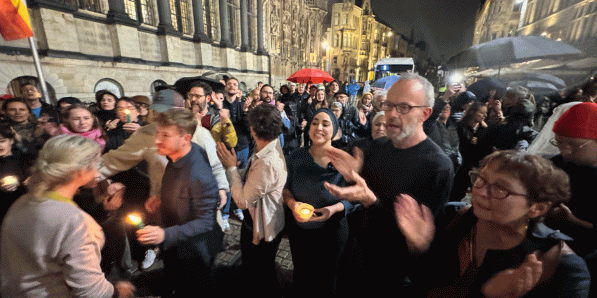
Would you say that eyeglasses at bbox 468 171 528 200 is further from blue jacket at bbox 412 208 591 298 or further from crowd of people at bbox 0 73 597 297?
blue jacket at bbox 412 208 591 298

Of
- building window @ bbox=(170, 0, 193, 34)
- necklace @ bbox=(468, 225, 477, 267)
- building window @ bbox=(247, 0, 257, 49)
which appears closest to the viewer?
necklace @ bbox=(468, 225, 477, 267)

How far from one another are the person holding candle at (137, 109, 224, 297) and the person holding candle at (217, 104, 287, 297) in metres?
0.26

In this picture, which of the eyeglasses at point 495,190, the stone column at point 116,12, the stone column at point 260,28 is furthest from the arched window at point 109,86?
the stone column at point 260,28

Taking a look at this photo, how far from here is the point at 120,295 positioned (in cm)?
164

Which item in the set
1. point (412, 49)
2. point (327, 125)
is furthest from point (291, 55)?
point (412, 49)

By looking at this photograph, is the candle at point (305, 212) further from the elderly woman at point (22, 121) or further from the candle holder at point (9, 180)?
the elderly woman at point (22, 121)

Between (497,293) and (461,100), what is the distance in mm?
4794

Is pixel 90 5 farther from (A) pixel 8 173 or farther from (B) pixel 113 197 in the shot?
(B) pixel 113 197

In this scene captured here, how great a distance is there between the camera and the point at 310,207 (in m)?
2.05

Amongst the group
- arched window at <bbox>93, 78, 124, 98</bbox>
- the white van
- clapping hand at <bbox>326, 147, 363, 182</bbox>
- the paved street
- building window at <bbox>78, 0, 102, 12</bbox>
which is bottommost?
the paved street

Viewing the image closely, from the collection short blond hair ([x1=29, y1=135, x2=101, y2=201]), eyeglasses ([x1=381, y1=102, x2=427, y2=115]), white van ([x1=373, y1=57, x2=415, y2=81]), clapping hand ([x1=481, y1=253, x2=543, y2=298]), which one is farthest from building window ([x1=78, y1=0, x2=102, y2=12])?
white van ([x1=373, y1=57, x2=415, y2=81])

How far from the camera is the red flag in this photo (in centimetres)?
467

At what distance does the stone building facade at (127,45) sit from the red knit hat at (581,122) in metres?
12.2

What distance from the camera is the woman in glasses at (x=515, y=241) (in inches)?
43.6
